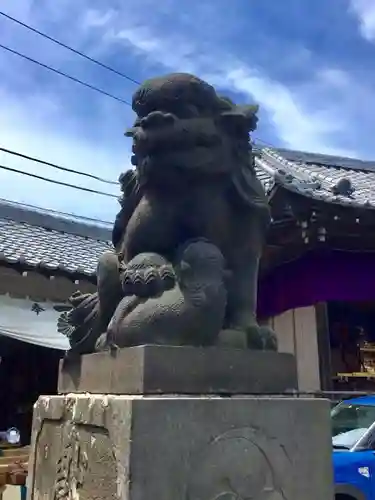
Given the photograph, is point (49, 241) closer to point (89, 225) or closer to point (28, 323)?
point (89, 225)

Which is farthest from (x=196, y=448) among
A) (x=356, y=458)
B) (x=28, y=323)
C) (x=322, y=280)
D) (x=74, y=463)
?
(x=28, y=323)

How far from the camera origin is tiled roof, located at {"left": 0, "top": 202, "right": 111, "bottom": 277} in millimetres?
7270

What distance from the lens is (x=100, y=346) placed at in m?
2.40

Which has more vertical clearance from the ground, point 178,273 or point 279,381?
point 178,273

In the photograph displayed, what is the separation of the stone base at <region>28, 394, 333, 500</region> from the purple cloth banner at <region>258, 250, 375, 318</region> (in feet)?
14.0

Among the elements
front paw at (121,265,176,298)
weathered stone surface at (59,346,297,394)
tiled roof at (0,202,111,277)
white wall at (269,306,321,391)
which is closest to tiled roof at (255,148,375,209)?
white wall at (269,306,321,391)

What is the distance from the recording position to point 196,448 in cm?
185

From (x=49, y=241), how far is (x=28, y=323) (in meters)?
2.82

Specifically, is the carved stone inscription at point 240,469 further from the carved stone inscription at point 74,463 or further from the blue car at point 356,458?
Answer: the blue car at point 356,458

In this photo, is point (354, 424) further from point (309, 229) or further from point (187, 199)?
point (187, 199)

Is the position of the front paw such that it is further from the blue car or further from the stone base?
the blue car

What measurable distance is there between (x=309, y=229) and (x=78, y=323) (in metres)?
3.59

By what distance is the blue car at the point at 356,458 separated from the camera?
4.64 meters

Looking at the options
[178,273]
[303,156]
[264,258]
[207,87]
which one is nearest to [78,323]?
[178,273]
